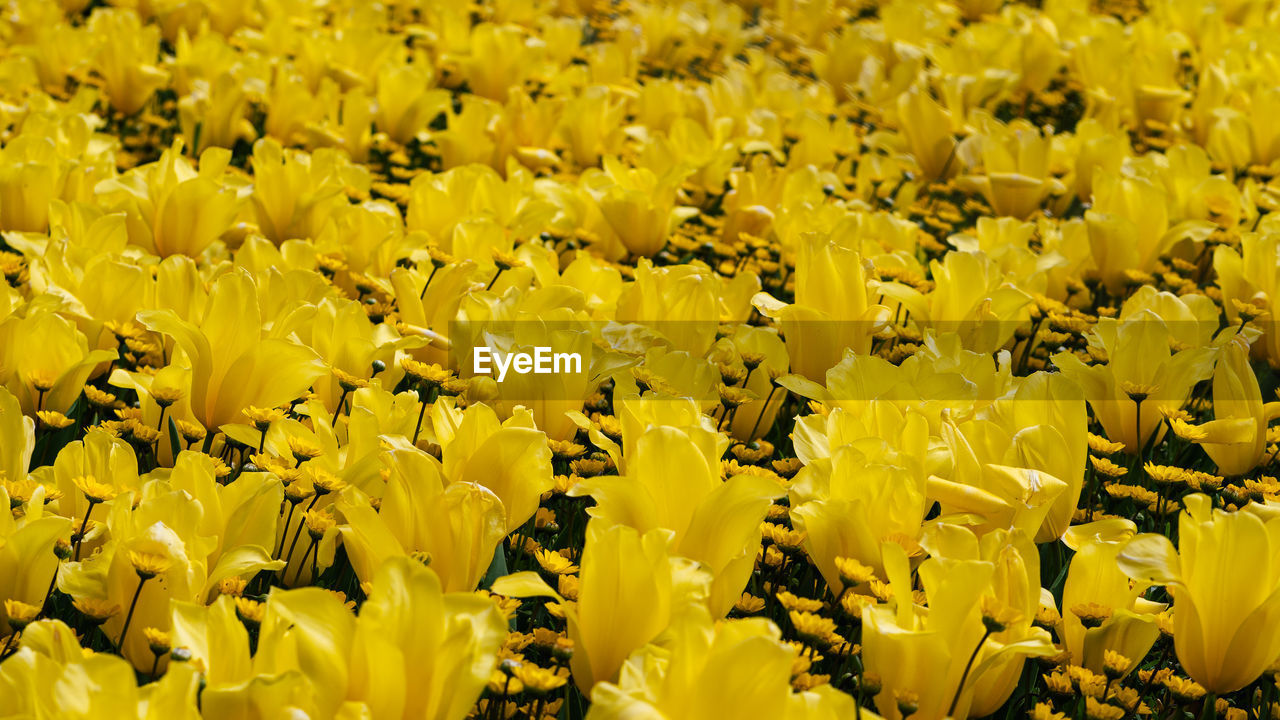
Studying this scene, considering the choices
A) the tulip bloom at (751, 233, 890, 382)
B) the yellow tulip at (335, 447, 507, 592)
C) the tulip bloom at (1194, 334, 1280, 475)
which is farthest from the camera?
the tulip bloom at (751, 233, 890, 382)

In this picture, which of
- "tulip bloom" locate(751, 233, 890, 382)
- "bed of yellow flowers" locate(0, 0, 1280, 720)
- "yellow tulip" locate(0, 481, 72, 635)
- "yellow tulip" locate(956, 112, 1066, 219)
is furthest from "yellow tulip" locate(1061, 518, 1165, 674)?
"yellow tulip" locate(956, 112, 1066, 219)

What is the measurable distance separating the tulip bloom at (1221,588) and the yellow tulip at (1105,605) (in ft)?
0.13

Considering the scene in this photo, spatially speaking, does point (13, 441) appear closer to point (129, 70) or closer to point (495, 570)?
point (495, 570)

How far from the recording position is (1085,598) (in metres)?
1.71

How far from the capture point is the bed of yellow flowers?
1428mm

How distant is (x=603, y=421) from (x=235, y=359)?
0.58 m

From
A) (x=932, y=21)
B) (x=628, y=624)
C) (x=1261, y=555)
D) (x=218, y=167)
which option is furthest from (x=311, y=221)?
(x=932, y=21)

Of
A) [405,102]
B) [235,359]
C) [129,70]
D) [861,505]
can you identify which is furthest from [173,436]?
[129,70]

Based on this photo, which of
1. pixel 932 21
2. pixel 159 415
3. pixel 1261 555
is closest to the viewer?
pixel 1261 555

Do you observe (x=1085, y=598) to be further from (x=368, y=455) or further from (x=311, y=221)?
(x=311, y=221)

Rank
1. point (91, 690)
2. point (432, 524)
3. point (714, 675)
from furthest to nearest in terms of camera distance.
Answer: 1. point (432, 524)
2. point (714, 675)
3. point (91, 690)

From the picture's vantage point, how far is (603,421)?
199 cm

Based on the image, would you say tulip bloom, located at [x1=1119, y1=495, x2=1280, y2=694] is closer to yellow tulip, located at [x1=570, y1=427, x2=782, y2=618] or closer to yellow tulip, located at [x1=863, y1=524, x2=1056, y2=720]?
yellow tulip, located at [x1=863, y1=524, x2=1056, y2=720]

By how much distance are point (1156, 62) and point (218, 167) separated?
3.39 meters
